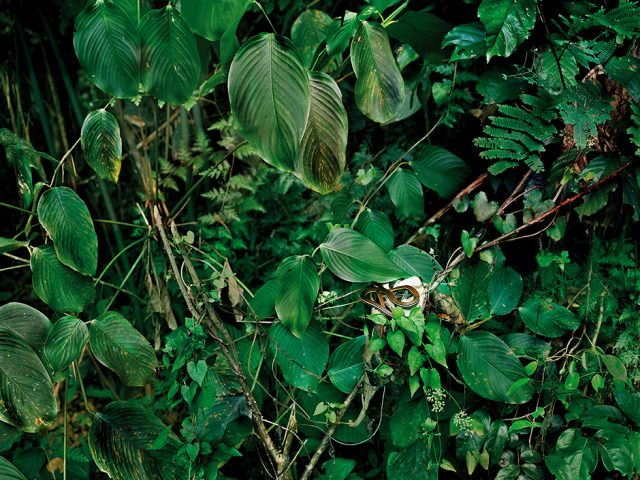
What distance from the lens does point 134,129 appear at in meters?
2.30

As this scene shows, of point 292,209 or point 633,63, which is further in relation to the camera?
point 292,209

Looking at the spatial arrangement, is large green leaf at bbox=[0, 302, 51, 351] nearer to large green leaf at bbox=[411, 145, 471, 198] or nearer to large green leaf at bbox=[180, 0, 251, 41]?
large green leaf at bbox=[180, 0, 251, 41]

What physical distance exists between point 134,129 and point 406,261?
142 cm

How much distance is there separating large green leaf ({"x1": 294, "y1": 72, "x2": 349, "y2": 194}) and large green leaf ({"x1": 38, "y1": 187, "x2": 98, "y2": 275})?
561mm

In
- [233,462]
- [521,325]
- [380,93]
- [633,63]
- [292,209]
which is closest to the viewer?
[380,93]

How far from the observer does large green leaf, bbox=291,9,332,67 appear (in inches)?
56.5

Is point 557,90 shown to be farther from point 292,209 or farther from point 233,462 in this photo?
point 233,462

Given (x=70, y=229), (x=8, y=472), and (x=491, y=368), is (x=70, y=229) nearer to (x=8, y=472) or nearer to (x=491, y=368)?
(x=8, y=472)

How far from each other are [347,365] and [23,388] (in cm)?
73

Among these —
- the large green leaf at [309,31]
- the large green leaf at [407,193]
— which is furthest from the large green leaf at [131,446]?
the large green leaf at [309,31]

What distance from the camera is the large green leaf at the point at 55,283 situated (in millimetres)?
1372

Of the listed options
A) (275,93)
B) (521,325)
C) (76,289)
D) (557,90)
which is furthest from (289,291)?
(557,90)

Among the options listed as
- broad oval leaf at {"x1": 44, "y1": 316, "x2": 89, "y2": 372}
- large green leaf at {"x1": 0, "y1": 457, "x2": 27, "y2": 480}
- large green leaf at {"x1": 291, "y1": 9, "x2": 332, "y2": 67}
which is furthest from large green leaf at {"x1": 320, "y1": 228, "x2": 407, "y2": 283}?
large green leaf at {"x1": 0, "y1": 457, "x2": 27, "y2": 480}

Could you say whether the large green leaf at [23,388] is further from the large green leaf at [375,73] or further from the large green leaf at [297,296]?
the large green leaf at [375,73]
